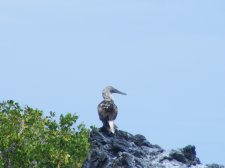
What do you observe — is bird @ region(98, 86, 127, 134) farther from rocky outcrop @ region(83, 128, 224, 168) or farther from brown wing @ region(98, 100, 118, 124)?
rocky outcrop @ region(83, 128, 224, 168)

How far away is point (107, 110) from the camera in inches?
969

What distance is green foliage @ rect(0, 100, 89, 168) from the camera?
38.6 m

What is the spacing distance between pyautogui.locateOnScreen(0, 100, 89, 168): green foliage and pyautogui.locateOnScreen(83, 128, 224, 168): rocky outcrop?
16.3 m

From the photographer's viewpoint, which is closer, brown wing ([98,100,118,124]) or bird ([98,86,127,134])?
bird ([98,86,127,134])

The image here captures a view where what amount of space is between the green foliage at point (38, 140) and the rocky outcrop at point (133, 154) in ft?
53.4

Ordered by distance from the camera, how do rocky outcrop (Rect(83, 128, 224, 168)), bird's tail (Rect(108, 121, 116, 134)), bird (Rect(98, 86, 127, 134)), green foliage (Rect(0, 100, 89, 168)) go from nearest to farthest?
rocky outcrop (Rect(83, 128, 224, 168)) → bird's tail (Rect(108, 121, 116, 134)) → bird (Rect(98, 86, 127, 134)) → green foliage (Rect(0, 100, 89, 168))

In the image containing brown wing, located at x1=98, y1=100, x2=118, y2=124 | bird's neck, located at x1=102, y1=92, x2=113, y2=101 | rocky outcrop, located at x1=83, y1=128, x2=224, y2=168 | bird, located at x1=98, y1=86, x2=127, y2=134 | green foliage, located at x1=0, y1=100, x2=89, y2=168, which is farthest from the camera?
green foliage, located at x1=0, y1=100, x2=89, y2=168

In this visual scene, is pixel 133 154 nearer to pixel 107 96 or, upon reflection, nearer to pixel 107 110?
pixel 107 110

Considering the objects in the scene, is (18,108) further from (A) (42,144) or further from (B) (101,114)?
(B) (101,114)

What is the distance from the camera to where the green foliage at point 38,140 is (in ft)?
127

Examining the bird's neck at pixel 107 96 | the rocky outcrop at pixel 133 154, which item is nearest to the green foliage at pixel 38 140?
the bird's neck at pixel 107 96

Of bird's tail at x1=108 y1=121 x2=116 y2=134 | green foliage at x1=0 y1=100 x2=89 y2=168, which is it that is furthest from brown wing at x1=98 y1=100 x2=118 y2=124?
green foliage at x1=0 y1=100 x2=89 y2=168

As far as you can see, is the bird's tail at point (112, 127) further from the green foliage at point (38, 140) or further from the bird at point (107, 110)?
the green foliage at point (38, 140)

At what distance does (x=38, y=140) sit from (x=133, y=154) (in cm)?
2205
